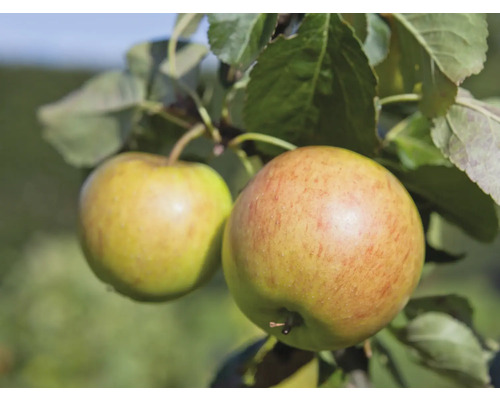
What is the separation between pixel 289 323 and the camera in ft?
2.70

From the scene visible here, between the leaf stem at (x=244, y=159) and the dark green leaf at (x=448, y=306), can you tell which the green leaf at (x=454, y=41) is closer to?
the leaf stem at (x=244, y=159)

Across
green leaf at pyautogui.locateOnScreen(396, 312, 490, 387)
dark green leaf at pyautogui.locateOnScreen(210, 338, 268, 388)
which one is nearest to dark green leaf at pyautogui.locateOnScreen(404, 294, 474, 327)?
green leaf at pyautogui.locateOnScreen(396, 312, 490, 387)

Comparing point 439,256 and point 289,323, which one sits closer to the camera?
point 289,323

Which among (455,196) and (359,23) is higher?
(359,23)

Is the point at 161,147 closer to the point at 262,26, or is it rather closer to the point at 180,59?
the point at 180,59

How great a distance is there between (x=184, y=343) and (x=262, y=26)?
3.41 meters

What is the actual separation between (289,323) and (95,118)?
659 mm

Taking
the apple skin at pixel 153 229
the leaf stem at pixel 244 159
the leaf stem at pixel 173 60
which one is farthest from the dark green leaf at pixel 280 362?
the leaf stem at pixel 173 60

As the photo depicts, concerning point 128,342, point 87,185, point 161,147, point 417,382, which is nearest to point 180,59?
point 161,147

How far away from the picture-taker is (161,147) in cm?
131

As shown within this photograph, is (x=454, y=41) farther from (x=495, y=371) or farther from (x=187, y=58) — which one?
(x=495, y=371)

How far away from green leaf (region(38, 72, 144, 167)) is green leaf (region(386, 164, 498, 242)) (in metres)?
0.54

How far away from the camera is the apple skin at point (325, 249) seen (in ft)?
2.59

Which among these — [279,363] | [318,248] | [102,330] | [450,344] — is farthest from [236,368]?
[102,330]
